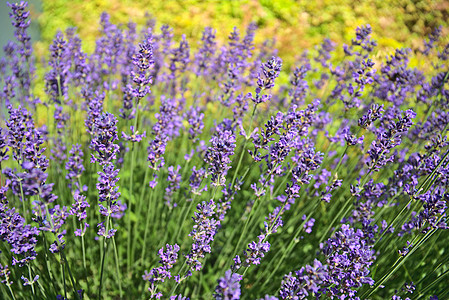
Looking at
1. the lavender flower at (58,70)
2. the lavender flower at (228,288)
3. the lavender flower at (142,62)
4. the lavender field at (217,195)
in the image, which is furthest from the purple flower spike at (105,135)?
the lavender flower at (58,70)

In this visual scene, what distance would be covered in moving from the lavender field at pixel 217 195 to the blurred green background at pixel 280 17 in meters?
4.61

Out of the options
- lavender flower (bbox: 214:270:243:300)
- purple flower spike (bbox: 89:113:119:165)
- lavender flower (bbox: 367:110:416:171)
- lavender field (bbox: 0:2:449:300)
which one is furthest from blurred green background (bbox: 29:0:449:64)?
lavender flower (bbox: 214:270:243:300)

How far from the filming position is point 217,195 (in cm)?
396

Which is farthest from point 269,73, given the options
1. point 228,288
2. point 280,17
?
point 280,17

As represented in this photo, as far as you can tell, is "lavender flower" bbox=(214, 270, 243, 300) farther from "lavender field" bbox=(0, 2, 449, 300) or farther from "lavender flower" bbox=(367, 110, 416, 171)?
"lavender flower" bbox=(367, 110, 416, 171)

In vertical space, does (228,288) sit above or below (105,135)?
below

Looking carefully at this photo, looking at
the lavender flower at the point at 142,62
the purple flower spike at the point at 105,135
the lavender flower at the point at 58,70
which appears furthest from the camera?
the lavender flower at the point at 58,70

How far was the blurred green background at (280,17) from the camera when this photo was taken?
29.8 ft

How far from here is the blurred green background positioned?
909 cm

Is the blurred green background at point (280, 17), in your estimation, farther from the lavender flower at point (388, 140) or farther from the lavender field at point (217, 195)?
the lavender flower at point (388, 140)

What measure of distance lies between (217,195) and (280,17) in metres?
7.22

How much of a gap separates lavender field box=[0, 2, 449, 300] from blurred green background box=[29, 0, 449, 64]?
4.61 metres

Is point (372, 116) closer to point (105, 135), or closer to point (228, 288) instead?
point (228, 288)

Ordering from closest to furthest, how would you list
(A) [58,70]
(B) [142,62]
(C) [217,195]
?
(B) [142,62] → (A) [58,70] → (C) [217,195]
